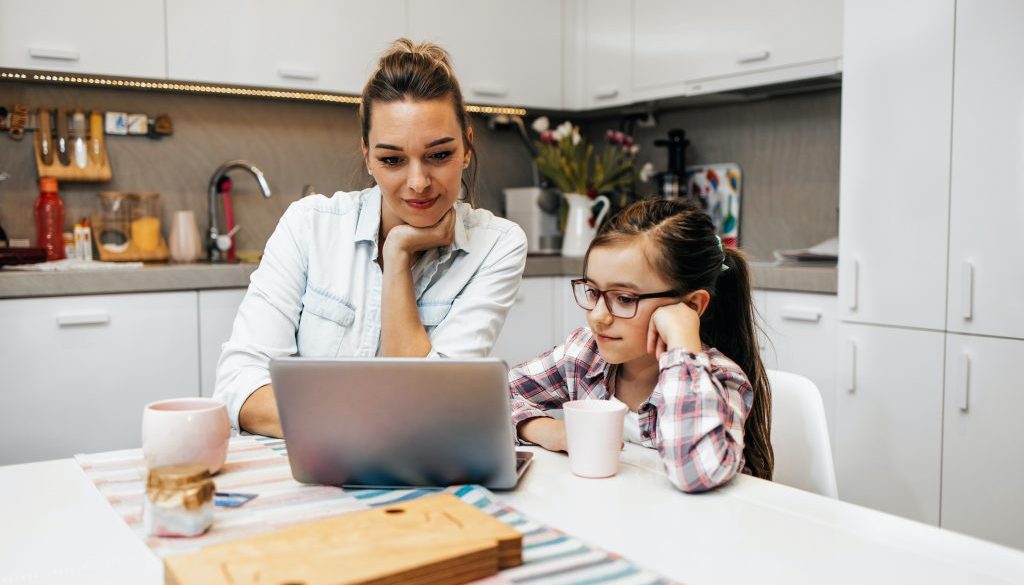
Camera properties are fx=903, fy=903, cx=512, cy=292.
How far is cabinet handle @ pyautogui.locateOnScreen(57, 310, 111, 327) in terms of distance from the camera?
93.1 inches

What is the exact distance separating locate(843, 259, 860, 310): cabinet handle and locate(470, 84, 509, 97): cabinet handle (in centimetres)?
150

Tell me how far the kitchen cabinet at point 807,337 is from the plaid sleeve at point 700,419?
4.40ft

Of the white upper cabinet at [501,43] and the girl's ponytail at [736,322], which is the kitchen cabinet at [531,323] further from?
the girl's ponytail at [736,322]

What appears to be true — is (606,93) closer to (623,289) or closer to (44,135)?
(44,135)

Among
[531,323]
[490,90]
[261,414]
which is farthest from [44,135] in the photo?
[261,414]

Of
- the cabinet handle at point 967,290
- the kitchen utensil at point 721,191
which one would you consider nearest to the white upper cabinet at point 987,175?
the cabinet handle at point 967,290

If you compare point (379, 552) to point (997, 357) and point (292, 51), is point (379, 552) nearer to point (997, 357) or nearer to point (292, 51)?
point (997, 357)

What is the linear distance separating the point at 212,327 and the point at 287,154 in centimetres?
89

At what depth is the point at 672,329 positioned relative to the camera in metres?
1.20

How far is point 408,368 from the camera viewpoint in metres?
0.93

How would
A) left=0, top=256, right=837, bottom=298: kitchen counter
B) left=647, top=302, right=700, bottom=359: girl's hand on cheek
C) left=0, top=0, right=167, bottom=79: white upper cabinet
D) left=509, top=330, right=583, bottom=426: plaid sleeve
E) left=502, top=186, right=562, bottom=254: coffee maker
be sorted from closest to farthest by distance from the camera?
left=647, top=302, right=700, bottom=359: girl's hand on cheek, left=509, top=330, right=583, bottom=426: plaid sleeve, left=0, top=256, right=837, bottom=298: kitchen counter, left=0, top=0, right=167, bottom=79: white upper cabinet, left=502, top=186, right=562, bottom=254: coffee maker

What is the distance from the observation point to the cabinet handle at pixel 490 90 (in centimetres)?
330

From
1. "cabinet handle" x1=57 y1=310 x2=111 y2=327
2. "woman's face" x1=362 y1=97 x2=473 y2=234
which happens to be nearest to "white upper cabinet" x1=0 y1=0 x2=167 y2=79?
"cabinet handle" x1=57 y1=310 x2=111 y2=327

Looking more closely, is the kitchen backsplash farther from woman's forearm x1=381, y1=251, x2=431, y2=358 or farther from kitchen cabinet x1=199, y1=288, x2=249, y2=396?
woman's forearm x1=381, y1=251, x2=431, y2=358
